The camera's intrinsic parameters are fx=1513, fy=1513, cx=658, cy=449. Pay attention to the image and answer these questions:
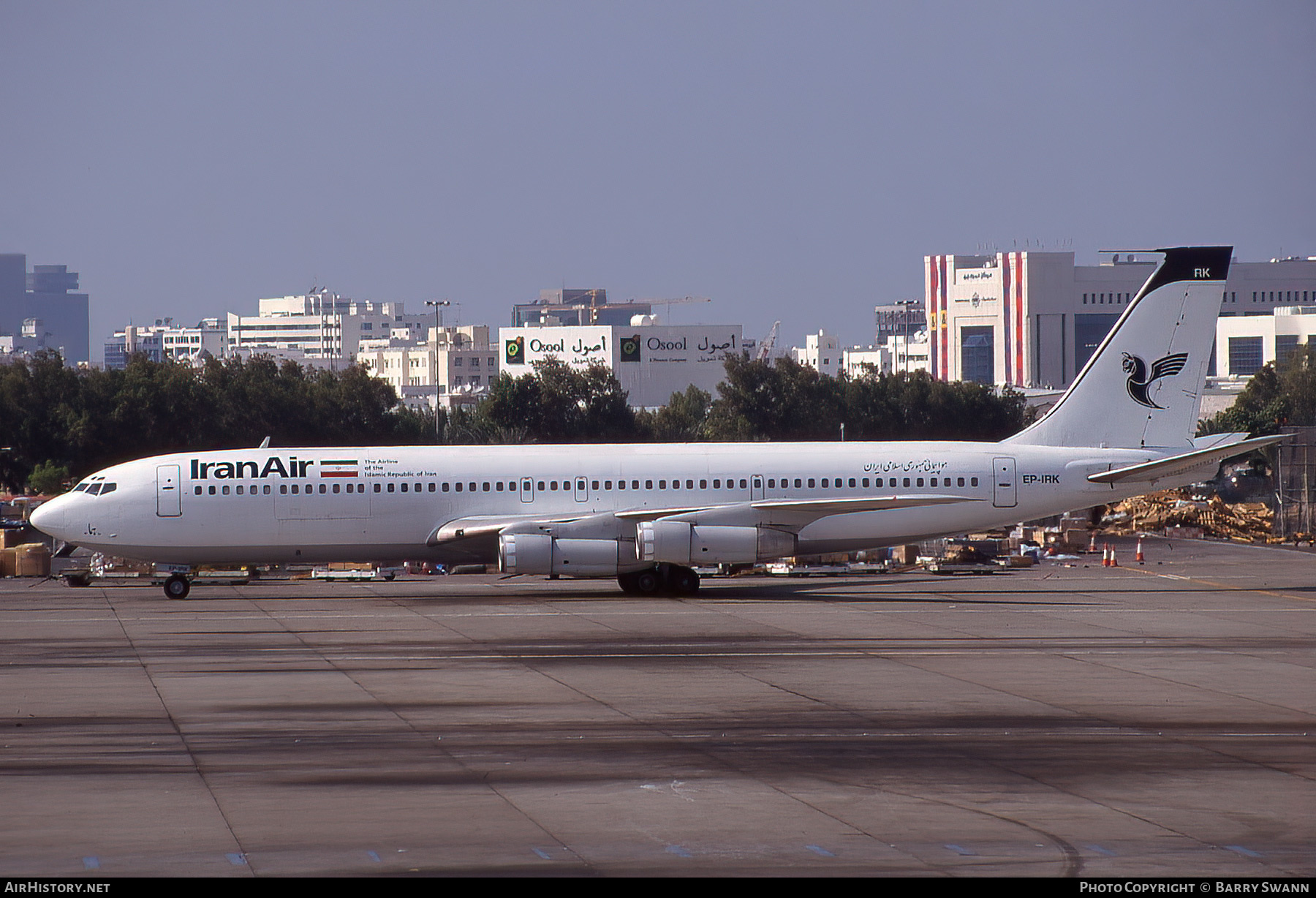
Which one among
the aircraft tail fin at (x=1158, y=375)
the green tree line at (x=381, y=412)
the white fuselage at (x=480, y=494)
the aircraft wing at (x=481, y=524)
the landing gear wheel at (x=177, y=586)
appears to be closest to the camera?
the aircraft wing at (x=481, y=524)

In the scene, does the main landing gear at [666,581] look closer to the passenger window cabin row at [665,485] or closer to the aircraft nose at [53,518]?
the passenger window cabin row at [665,485]

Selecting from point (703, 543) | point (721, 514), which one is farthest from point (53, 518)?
point (721, 514)

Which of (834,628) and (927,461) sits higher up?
(927,461)

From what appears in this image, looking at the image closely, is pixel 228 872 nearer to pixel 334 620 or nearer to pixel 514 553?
pixel 334 620

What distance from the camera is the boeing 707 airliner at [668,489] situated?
130ft

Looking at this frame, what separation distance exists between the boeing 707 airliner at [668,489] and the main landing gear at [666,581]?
4cm

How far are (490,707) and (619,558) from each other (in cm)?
1704

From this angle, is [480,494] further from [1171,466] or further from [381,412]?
[381,412]

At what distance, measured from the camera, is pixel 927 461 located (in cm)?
4062

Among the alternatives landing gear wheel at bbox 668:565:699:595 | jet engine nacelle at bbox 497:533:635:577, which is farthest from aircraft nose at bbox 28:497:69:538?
landing gear wheel at bbox 668:565:699:595

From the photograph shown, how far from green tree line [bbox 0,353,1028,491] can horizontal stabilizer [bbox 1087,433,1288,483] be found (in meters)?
57.4

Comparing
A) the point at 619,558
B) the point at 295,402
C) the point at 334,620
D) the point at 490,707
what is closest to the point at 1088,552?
the point at 619,558

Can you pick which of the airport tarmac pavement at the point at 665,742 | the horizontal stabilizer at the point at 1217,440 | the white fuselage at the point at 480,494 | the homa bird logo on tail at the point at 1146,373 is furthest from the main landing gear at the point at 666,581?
the horizontal stabilizer at the point at 1217,440

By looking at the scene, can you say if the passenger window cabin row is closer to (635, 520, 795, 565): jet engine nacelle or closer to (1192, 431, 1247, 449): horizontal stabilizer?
(635, 520, 795, 565): jet engine nacelle
